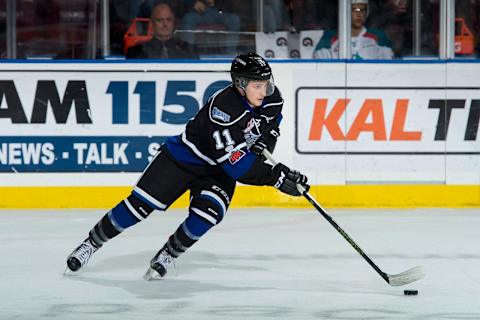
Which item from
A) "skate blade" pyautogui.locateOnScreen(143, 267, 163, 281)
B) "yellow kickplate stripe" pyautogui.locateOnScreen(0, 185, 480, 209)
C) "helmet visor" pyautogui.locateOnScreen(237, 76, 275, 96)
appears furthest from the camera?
Answer: "yellow kickplate stripe" pyautogui.locateOnScreen(0, 185, 480, 209)

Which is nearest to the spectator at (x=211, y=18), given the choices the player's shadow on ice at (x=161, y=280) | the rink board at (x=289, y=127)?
the rink board at (x=289, y=127)

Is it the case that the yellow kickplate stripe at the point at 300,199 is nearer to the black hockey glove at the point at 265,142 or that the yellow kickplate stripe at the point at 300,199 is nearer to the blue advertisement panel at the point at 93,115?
the blue advertisement panel at the point at 93,115

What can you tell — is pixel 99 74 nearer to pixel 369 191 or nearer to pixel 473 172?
pixel 369 191

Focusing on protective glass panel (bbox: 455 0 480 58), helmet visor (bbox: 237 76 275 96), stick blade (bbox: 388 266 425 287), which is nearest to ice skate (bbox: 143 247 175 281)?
helmet visor (bbox: 237 76 275 96)

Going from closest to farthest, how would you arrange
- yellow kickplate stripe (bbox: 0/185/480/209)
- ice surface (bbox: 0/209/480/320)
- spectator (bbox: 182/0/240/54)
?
ice surface (bbox: 0/209/480/320)
yellow kickplate stripe (bbox: 0/185/480/209)
spectator (bbox: 182/0/240/54)

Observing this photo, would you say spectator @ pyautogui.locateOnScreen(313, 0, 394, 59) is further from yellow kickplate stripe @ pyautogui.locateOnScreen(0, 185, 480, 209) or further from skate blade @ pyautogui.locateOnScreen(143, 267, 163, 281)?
skate blade @ pyautogui.locateOnScreen(143, 267, 163, 281)

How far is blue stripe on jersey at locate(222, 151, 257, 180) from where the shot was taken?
4.54 metres

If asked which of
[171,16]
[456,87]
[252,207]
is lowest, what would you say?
[252,207]

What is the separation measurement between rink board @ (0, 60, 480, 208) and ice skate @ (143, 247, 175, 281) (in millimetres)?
2468

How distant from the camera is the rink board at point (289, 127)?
729 cm

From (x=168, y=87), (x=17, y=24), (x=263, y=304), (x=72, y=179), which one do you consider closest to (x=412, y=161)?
(x=168, y=87)

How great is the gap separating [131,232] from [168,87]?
4.22 feet

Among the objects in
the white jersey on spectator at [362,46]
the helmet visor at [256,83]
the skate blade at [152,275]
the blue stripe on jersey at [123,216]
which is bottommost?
the skate blade at [152,275]

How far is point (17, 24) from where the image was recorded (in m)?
7.42
